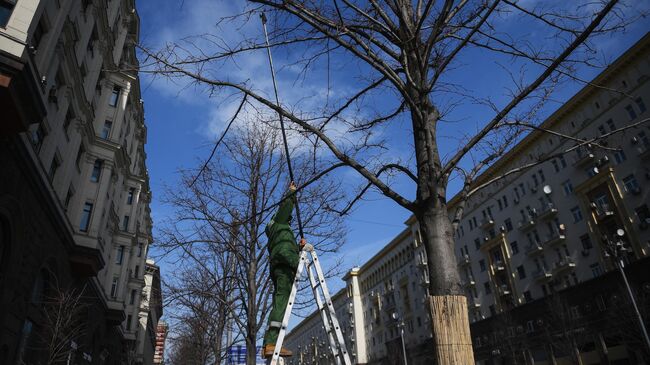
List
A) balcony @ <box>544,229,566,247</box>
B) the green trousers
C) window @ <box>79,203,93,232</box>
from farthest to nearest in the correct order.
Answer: balcony @ <box>544,229,566,247</box>
window @ <box>79,203,93,232</box>
the green trousers

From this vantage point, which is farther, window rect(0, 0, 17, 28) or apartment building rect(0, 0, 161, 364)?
window rect(0, 0, 17, 28)

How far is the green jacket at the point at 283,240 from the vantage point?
6.39 m

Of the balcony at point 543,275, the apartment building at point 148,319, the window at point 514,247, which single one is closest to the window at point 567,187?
the balcony at point 543,275

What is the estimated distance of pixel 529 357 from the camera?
123ft

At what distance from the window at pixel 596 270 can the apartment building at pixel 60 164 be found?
34019mm

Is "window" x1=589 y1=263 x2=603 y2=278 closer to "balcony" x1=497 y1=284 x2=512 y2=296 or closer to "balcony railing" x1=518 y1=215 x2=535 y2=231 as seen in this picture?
"balcony railing" x1=518 y1=215 x2=535 y2=231

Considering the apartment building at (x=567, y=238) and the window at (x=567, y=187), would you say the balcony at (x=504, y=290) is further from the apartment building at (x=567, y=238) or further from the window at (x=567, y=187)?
the window at (x=567, y=187)

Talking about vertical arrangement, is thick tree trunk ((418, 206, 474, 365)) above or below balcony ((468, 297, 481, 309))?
below

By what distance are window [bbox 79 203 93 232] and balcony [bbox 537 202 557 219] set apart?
35553 mm

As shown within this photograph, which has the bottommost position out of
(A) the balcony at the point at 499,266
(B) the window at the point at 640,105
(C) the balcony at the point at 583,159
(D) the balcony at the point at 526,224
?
(A) the balcony at the point at 499,266

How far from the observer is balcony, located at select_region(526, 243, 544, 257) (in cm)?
3878

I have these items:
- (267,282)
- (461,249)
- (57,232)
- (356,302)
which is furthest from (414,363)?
(57,232)

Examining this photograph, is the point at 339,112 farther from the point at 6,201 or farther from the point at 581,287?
the point at 581,287

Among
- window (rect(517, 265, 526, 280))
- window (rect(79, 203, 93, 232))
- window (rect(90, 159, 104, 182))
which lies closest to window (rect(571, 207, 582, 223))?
window (rect(517, 265, 526, 280))
